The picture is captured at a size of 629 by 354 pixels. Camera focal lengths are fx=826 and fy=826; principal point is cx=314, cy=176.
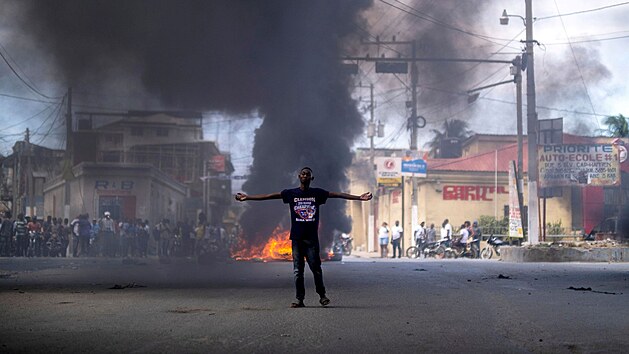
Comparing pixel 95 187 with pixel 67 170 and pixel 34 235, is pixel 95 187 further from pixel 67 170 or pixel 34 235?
pixel 34 235

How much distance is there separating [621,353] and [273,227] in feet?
67.7

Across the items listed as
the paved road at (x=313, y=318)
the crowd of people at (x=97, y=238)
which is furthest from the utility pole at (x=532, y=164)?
the paved road at (x=313, y=318)

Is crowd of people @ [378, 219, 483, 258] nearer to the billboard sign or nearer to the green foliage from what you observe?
the billboard sign

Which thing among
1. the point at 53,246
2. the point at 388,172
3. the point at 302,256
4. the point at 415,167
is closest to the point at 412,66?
the point at 415,167

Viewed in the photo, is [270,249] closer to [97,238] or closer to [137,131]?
[97,238]

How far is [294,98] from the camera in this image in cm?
2652

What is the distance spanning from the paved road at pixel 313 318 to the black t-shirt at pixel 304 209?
33.7 inches

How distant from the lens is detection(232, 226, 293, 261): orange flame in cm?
2523

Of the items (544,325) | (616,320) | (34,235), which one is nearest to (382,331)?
(544,325)

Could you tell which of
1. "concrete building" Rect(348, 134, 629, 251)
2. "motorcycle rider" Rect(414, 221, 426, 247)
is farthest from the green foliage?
"motorcycle rider" Rect(414, 221, 426, 247)

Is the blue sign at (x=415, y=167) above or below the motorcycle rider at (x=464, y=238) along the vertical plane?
above

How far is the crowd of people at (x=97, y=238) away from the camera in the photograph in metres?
29.2

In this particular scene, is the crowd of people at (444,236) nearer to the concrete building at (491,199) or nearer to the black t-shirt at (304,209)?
the concrete building at (491,199)

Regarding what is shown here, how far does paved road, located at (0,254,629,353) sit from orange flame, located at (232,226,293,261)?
1168 cm
